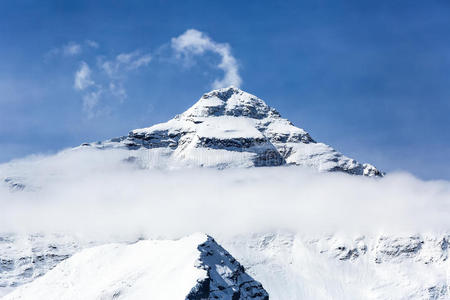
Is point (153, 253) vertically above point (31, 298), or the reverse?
point (153, 253)

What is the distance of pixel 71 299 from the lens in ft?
614

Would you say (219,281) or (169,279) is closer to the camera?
(169,279)

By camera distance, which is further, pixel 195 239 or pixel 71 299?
pixel 195 239

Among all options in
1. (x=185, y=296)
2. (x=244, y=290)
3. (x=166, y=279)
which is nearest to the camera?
(x=185, y=296)

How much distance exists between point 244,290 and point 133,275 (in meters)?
30.0

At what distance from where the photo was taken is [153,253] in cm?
19875

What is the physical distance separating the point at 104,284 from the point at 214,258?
29413mm

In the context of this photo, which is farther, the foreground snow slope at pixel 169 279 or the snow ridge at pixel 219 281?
the foreground snow slope at pixel 169 279

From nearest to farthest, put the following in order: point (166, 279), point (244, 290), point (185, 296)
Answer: point (185, 296) → point (166, 279) → point (244, 290)

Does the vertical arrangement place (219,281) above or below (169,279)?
above

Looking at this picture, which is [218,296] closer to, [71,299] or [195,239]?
[195,239]

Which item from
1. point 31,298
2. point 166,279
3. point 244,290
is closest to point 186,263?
point 166,279

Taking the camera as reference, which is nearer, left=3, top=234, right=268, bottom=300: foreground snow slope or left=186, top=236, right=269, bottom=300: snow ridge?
left=186, top=236, right=269, bottom=300: snow ridge

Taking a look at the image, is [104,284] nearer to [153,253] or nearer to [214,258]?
[153,253]
